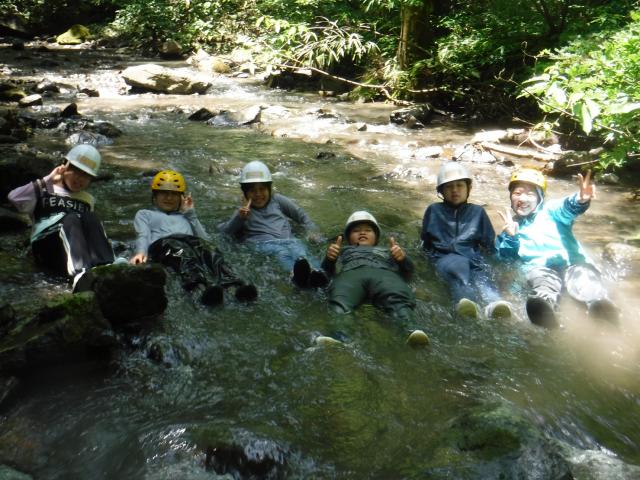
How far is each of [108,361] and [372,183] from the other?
5.77 m

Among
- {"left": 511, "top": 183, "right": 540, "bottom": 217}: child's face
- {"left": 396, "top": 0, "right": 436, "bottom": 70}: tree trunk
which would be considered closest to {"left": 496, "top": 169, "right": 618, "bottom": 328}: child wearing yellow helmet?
{"left": 511, "top": 183, "right": 540, "bottom": 217}: child's face

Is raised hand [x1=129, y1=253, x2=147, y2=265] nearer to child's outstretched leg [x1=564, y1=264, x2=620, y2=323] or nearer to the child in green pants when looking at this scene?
the child in green pants

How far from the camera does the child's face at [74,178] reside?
4.76 m

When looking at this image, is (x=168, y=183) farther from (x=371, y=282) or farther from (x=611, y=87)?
(x=611, y=87)

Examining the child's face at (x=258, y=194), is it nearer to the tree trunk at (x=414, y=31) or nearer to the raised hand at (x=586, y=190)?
the raised hand at (x=586, y=190)

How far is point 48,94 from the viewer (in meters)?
14.8

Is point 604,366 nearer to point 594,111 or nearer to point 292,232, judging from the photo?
point 594,111

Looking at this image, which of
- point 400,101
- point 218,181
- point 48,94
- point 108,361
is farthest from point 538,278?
point 48,94

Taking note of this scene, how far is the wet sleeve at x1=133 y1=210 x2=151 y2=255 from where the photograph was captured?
16.4ft

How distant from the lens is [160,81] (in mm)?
16547

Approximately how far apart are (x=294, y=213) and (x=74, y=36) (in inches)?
1064

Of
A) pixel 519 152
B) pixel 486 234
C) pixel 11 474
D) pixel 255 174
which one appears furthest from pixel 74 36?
pixel 11 474

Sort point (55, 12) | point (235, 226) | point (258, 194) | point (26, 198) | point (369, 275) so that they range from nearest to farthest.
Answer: point (26, 198) → point (369, 275) → point (235, 226) → point (258, 194) → point (55, 12)

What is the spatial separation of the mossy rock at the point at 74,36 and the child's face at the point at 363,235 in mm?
27406
